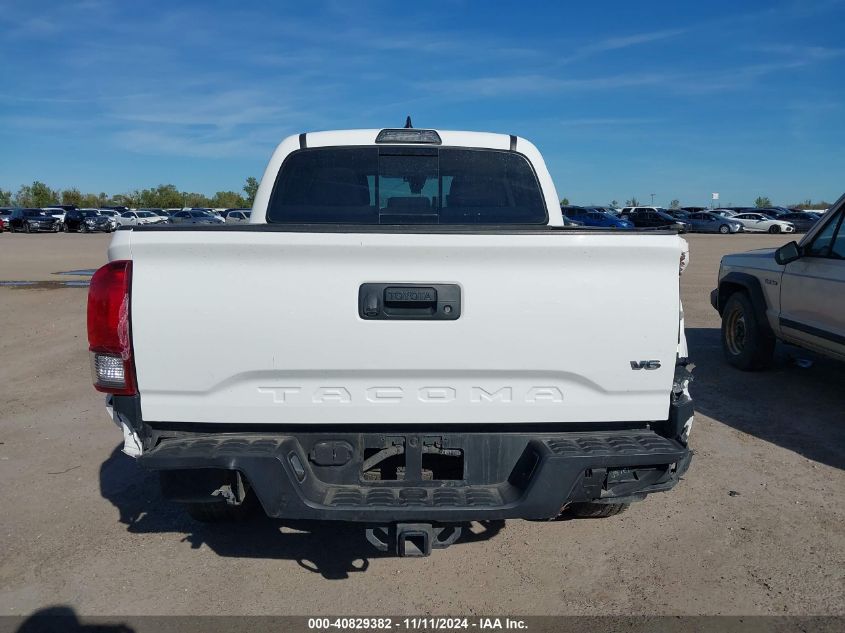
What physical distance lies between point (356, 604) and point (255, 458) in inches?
41.8

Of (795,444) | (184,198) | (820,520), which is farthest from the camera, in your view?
(184,198)

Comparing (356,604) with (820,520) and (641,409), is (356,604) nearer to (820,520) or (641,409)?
(641,409)

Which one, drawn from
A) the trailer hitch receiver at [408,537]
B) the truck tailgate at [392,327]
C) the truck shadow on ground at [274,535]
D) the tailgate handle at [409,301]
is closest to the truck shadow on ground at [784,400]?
the truck shadow on ground at [274,535]

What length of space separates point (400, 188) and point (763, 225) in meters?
49.5

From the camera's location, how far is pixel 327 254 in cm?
262

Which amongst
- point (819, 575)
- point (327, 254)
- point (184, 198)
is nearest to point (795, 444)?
point (819, 575)

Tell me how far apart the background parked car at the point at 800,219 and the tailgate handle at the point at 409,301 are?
51.8m

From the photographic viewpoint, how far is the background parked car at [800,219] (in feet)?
157

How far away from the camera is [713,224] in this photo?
153 feet

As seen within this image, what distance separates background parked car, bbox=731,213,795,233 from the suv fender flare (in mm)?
43624

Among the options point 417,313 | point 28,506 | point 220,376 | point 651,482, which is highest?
point 417,313

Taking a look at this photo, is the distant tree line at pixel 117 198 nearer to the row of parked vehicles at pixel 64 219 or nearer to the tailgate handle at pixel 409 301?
the row of parked vehicles at pixel 64 219

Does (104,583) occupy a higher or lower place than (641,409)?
lower

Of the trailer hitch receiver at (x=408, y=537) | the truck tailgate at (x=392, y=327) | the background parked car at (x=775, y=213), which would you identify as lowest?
the background parked car at (x=775, y=213)
